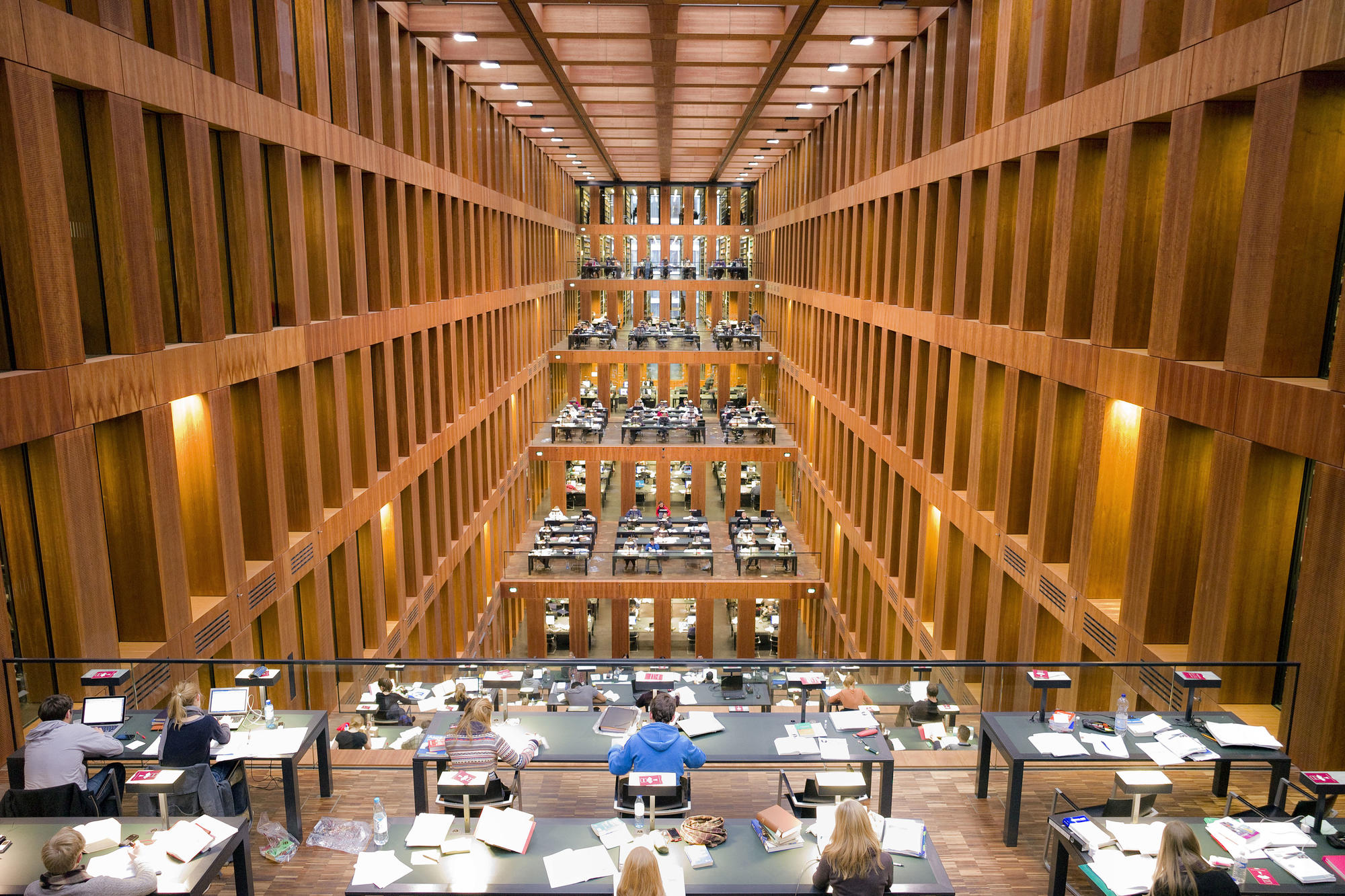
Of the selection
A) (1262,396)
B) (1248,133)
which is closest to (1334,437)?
(1262,396)

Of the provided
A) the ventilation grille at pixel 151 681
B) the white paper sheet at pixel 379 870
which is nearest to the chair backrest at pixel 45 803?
the ventilation grille at pixel 151 681

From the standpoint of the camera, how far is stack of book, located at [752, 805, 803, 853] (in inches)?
248

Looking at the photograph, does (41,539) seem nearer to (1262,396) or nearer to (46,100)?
(46,100)

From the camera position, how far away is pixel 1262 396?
25.6ft

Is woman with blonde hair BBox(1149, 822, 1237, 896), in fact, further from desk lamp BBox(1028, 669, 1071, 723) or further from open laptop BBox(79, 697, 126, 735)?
open laptop BBox(79, 697, 126, 735)

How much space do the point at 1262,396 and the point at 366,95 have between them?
13809mm

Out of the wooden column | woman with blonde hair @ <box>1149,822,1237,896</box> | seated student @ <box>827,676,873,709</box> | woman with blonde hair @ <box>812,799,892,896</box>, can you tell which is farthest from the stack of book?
the wooden column

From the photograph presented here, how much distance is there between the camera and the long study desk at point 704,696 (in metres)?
9.18

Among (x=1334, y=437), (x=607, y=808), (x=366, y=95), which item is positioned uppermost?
(x=366, y=95)

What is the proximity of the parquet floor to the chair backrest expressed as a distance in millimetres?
A: 1216

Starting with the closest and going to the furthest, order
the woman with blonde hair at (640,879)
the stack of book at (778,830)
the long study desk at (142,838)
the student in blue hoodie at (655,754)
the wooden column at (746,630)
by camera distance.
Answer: the woman with blonde hair at (640,879) → the long study desk at (142,838) → the stack of book at (778,830) → the student in blue hoodie at (655,754) → the wooden column at (746,630)

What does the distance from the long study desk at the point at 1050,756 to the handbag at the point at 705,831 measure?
2828 mm

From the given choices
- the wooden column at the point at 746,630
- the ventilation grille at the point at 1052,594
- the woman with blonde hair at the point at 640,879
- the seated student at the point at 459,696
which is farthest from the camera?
the wooden column at the point at 746,630

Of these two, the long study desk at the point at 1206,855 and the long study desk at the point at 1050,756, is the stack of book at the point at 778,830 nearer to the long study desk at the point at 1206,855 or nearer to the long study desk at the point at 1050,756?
the long study desk at the point at 1206,855
